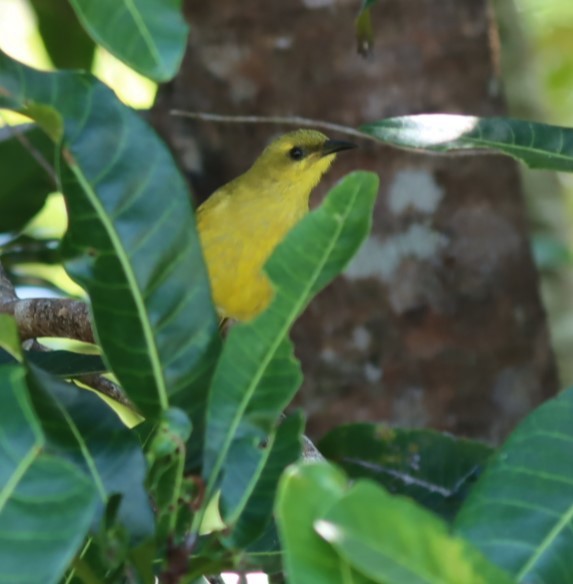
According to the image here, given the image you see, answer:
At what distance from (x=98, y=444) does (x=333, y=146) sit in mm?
3101

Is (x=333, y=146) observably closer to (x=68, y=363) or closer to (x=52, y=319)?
(x=52, y=319)

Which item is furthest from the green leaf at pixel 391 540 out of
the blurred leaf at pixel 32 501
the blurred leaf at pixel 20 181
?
the blurred leaf at pixel 20 181

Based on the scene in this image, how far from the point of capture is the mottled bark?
4668 millimetres

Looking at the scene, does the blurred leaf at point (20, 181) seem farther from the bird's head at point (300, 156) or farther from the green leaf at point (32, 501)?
the green leaf at point (32, 501)

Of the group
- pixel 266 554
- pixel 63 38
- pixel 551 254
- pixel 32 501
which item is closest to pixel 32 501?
pixel 32 501

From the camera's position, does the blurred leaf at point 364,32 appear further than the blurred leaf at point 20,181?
No

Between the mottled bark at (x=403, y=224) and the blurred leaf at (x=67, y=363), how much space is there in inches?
80.1

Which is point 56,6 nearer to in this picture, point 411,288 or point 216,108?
point 216,108

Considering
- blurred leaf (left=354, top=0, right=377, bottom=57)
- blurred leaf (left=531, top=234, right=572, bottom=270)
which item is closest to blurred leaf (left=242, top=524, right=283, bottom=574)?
blurred leaf (left=354, top=0, right=377, bottom=57)

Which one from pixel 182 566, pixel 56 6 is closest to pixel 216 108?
pixel 56 6

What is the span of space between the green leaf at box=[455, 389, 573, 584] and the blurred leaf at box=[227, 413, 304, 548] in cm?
28

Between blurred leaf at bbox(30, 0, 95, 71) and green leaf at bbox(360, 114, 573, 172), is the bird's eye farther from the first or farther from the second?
green leaf at bbox(360, 114, 573, 172)

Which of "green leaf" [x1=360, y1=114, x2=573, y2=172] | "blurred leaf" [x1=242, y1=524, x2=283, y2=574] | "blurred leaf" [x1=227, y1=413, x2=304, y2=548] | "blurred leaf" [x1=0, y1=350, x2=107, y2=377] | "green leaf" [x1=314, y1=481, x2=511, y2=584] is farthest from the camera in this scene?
"blurred leaf" [x1=0, y1=350, x2=107, y2=377]

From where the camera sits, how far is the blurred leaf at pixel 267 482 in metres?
1.79
